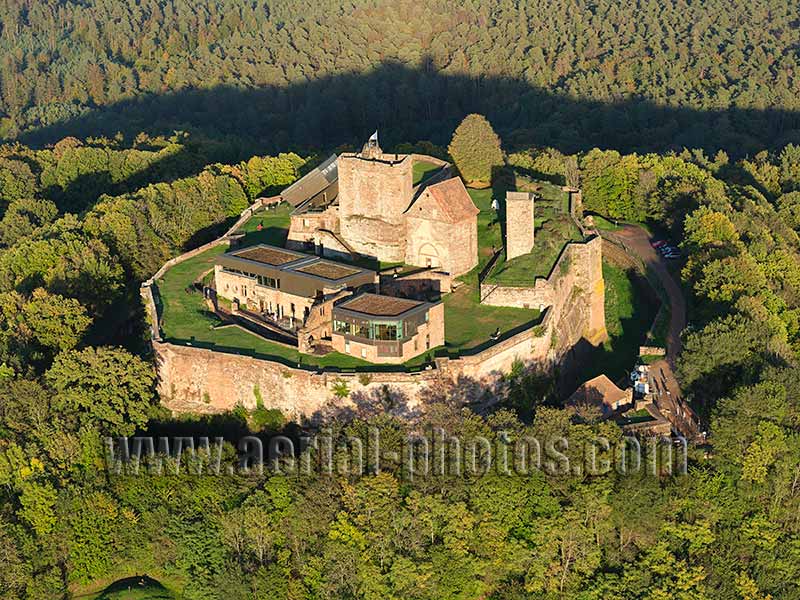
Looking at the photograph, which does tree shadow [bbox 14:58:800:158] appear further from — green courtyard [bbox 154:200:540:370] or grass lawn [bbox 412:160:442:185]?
green courtyard [bbox 154:200:540:370]

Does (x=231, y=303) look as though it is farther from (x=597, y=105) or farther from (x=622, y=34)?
→ (x=622, y=34)

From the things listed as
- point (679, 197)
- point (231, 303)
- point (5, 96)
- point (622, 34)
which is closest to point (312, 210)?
point (231, 303)

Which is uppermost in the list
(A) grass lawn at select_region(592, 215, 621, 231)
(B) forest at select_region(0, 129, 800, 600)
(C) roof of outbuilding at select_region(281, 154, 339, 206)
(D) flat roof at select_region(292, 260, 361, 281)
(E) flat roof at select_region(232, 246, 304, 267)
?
(C) roof of outbuilding at select_region(281, 154, 339, 206)

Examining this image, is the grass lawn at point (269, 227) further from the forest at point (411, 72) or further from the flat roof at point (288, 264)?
the forest at point (411, 72)

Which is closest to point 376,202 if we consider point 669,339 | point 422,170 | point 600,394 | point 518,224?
point 518,224

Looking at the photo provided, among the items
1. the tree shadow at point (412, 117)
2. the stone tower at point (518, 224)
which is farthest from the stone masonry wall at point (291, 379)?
the tree shadow at point (412, 117)

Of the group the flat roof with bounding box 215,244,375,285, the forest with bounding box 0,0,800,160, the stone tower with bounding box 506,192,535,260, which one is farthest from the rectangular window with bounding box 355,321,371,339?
the forest with bounding box 0,0,800,160
